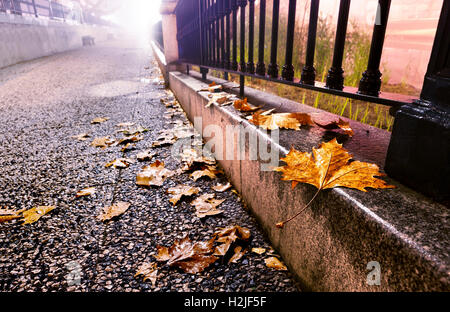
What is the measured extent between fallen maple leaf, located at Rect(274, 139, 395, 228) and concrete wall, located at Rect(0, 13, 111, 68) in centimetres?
1206

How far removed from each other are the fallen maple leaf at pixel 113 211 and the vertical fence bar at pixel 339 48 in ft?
4.65

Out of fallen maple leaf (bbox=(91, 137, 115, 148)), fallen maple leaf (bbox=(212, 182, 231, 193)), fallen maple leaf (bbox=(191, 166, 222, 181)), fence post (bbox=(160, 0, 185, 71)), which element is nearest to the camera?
fallen maple leaf (bbox=(212, 182, 231, 193))

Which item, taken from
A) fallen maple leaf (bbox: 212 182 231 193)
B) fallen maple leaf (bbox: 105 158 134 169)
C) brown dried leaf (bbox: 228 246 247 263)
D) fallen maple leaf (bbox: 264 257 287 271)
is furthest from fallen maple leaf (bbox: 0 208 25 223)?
fallen maple leaf (bbox: 264 257 287 271)

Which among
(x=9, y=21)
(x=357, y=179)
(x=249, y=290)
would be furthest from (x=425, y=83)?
(x=9, y=21)

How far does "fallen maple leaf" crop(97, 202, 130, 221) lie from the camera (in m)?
1.55

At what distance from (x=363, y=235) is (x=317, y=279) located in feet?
1.07

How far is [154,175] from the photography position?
79.3 inches

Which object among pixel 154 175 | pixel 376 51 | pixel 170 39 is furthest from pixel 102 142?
pixel 170 39

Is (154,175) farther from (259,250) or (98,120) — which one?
(98,120)

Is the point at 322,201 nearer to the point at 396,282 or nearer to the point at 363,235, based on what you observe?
the point at 363,235

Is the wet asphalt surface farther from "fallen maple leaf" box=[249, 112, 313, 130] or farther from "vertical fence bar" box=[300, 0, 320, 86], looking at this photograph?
"vertical fence bar" box=[300, 0, 320, 86]

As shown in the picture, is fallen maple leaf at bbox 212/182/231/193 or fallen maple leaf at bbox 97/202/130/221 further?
fallen maple leaf at bbox 212/182/231/193

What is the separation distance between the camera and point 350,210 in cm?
77

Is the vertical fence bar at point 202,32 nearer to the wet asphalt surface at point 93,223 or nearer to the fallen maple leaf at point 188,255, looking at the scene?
the wet asphalt surface at point 93,223
